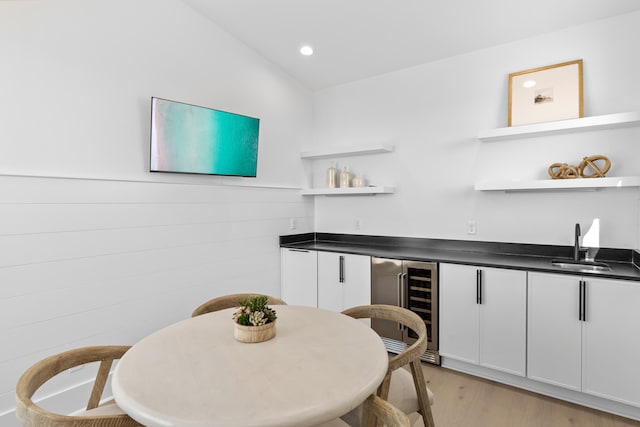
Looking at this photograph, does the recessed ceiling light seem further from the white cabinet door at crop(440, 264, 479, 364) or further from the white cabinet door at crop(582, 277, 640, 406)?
the white cabinet door at crop(582, 277, 640, 406)

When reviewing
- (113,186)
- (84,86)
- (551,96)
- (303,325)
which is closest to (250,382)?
(303,325)

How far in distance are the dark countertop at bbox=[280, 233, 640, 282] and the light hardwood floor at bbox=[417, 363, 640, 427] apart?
2.97 ft

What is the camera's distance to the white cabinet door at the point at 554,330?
2.32 meters

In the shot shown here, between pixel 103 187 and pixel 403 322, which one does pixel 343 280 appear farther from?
pixel 103 187

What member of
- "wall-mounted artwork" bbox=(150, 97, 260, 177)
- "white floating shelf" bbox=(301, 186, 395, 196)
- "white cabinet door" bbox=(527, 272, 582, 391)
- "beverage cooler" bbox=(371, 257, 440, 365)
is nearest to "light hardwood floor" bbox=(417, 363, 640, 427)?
"white cabinet door" bbox=(527, 272, 582, 391)

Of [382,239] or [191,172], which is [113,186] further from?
[382,239]

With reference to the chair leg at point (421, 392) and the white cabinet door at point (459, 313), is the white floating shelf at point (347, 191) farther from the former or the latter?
the chair leg at point (421, 392)

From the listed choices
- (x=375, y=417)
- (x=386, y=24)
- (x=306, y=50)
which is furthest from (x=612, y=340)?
(x=306, y=50)

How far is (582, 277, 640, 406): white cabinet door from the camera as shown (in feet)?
7.08

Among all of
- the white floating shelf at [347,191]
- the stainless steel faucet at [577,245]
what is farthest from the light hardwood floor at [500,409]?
the white floating shelf at [347,191]

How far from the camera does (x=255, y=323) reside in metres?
1.45

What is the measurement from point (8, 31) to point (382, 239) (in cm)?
322

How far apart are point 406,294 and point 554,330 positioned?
1.04 m

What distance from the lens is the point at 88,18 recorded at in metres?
2.27
